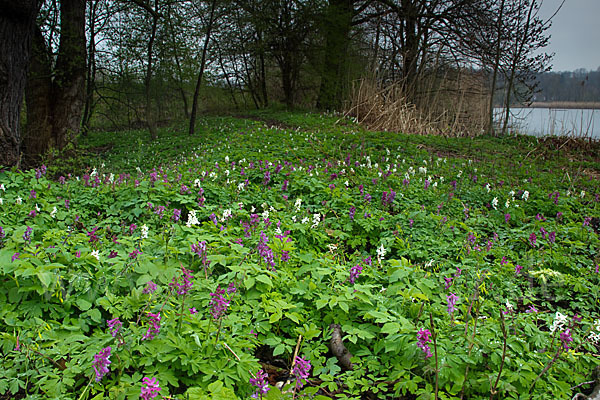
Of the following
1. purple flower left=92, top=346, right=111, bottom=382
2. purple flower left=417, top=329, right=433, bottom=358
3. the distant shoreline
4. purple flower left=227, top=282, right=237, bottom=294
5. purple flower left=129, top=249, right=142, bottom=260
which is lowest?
purple flower left=92, top=346, right=111, bottom=382

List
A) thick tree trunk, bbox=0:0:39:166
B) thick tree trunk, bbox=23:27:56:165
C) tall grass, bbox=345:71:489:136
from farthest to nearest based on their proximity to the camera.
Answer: tall grass, bbox=345:71:489:136 → thick tree trunk, bbox=23:27:56:165 → thick tree trunk, bbox=0:0:39:166

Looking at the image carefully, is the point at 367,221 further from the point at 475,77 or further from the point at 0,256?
the point at 475,77

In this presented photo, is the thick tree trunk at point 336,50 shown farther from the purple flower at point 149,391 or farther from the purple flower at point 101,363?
the purple flower at point 149,391

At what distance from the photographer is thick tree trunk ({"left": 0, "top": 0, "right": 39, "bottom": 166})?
5.51m

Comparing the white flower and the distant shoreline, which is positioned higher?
the distant shoreline

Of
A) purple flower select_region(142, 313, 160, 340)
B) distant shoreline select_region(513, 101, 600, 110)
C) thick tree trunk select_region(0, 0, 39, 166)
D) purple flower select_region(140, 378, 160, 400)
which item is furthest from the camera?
distant shoreline select_region(513, 101, 600, 110)

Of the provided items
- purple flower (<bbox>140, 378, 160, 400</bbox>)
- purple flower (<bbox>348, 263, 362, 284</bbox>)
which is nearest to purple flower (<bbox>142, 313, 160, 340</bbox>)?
purple flower (<bbox>140, 378, 160, 400</bbox>)

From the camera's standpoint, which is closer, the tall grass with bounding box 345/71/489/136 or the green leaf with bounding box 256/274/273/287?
the green leaf with bounding box 256/274/273/287

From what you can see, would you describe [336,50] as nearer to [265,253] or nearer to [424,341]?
[265,253]

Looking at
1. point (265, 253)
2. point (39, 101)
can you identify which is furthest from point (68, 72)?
point (265, 253)

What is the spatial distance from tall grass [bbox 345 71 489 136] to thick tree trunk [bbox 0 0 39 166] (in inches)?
363

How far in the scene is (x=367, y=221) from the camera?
3.69 metres

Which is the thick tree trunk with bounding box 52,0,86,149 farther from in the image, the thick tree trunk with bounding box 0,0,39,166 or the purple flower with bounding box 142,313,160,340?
the purple flower with bounding box 142,313,160,340

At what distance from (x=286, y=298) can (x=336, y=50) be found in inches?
656
